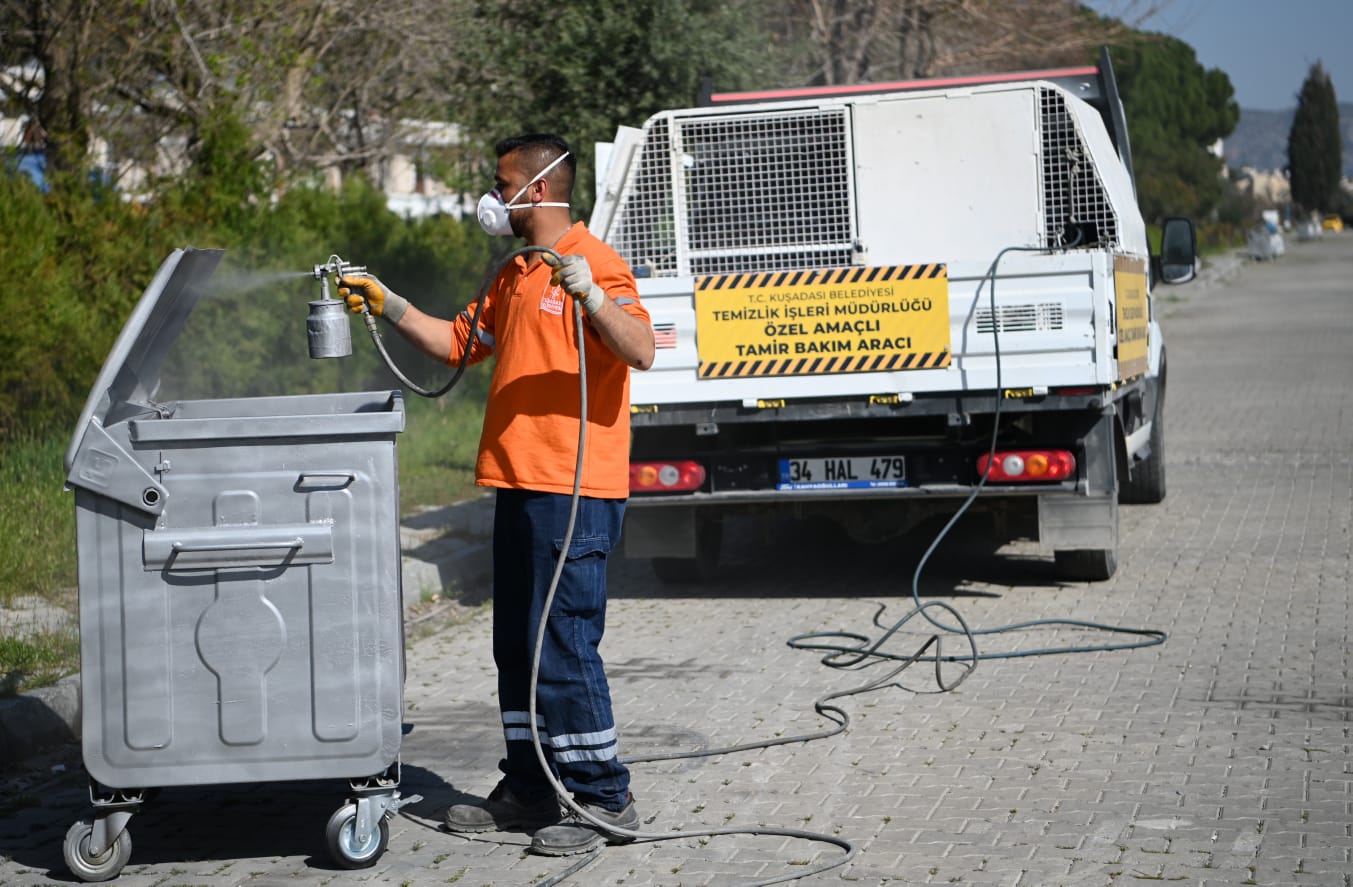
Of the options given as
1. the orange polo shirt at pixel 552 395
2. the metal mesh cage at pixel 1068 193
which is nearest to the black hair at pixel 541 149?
the orange polo shirt at pixel 552 395

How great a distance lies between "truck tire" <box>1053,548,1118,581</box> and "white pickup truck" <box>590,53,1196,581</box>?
12 millimetres

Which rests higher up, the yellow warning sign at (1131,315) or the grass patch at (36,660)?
the yellow warning sign at (1131,315)

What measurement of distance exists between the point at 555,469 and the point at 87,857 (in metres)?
1.67

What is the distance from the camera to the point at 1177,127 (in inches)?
3625

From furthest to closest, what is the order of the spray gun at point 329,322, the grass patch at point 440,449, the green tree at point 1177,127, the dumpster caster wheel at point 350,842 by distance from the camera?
the green tree at point 1177,127 → the grass patch at point 440,449 → the spray gun at point 329,322 → the dumpster caster wheel at point 350,842

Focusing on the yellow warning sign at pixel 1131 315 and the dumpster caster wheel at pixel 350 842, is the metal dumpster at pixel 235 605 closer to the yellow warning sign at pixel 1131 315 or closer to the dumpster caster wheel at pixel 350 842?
the dumpster caster wheel at pixel 350 842

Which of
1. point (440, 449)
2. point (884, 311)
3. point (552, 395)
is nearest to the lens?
point (552, 395)

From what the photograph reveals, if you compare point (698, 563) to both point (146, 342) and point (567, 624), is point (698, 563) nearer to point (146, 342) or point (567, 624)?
point (567, 624)

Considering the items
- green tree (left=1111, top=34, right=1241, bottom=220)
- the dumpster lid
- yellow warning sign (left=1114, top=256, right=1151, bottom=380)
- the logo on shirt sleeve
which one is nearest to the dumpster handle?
the dumpster lid

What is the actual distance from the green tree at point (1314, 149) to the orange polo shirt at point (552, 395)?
133133 mm

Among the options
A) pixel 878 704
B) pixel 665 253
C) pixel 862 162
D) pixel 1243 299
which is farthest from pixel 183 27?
pixel 1243 299

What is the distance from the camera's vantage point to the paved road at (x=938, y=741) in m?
4.60

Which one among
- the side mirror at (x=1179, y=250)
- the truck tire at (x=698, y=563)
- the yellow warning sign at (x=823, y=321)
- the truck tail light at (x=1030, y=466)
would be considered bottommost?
the truck tire at (x=698, y=563)

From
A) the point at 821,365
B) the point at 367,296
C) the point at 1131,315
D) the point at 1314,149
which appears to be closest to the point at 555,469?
the point at 367,296
